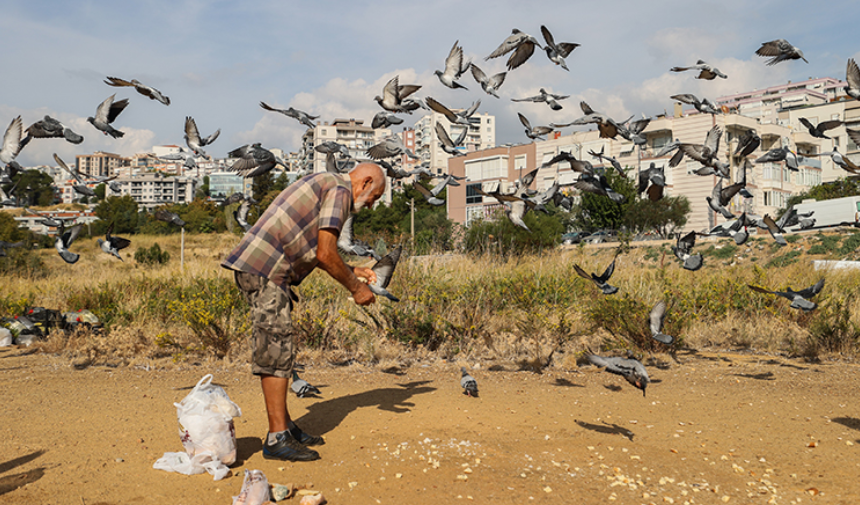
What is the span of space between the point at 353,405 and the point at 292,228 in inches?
71.4

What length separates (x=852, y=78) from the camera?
5676 millimetres

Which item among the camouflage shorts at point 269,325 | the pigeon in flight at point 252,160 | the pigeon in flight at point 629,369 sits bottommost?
the pigeon in flight at point 629,369

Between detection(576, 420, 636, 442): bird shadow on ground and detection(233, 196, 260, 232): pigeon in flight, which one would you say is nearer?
detection(576, 420, 636, 442): bird shadow on ground

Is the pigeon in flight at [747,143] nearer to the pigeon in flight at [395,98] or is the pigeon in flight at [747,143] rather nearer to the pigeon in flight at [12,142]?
the pigeon in flight at [395,98]

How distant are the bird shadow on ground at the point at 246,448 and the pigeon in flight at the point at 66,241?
288cm

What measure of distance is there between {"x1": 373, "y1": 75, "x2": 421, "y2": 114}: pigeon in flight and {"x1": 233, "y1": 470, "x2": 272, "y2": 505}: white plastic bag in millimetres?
4459

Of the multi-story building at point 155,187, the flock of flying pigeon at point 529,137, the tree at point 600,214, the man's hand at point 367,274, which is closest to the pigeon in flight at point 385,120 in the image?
the flock of flying pigeon at point 529,137

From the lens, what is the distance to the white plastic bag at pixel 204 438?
10.6 feet

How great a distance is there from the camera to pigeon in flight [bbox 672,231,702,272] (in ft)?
17.8

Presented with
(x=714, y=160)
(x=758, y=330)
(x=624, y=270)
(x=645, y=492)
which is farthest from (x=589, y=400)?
(x=624, y=270)

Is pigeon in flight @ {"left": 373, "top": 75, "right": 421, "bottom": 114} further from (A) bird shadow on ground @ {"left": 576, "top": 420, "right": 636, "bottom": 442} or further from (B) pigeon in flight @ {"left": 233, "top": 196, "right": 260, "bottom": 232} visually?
(A) bird shadow on ground @ {"left": 576, "top": 420, "right": 636, "bottom": 442}

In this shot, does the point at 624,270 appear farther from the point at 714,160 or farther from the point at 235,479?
the point at 235,479

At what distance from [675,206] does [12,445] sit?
47483mm

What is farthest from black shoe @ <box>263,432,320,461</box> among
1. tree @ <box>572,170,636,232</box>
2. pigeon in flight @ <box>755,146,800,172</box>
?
tree @ <box>572,170,636,232</box>
